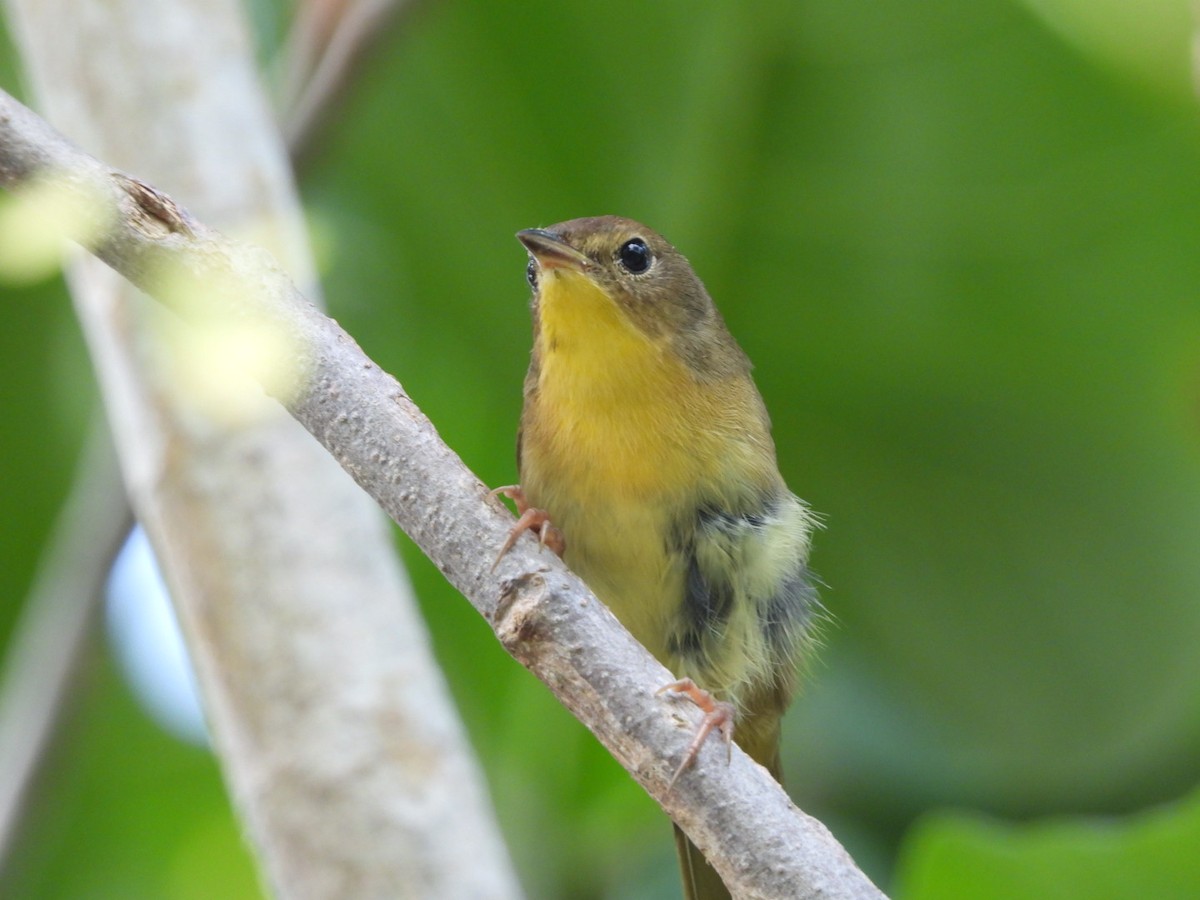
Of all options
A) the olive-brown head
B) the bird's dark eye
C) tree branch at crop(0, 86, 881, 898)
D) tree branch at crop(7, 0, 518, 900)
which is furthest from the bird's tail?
tree branch at crop(0, 86, 881, 898)

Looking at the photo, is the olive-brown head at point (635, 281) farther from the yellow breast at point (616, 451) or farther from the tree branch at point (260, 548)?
the tree branch at point (260, 548)

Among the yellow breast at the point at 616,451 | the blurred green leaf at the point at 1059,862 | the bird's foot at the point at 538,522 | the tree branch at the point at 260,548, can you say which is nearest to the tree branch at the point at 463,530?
the bird's foot at the point at 538,522

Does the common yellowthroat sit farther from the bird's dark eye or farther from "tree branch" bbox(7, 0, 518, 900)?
"tree branch" bbox(7, 0, 518, 900)

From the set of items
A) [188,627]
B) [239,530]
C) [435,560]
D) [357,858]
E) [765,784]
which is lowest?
[357,858]

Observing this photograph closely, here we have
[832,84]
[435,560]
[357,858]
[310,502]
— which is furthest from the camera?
[832,84]

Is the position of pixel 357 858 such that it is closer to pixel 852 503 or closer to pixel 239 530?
pixel 239 530

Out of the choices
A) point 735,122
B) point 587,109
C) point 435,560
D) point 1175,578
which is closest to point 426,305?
point 587,109

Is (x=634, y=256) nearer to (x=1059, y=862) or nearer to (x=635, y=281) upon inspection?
(x=635, y=281)
